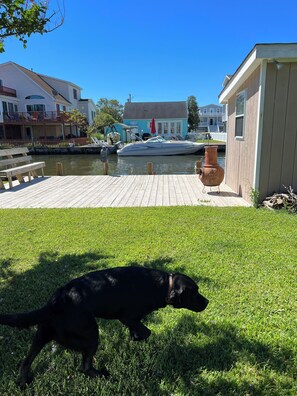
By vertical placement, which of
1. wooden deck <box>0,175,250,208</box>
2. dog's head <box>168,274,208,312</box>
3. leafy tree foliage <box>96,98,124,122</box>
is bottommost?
wooden deck <box>0,175,250,208</box>

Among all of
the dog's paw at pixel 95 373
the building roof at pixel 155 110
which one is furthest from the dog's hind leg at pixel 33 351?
the building roof at pixel 155 110

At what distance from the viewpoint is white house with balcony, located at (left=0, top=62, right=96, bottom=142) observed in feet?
108

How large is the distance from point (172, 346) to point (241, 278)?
129 centimetres

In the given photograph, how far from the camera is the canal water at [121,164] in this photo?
17219mm

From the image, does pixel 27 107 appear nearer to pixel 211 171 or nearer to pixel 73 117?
pixel 73 117

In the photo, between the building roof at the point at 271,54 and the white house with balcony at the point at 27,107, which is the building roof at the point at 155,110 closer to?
the white house with balcony at the point at 27,107

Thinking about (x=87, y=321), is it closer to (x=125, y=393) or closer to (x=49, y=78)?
(x=125, y=393)

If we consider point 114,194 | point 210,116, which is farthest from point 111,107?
point 114,194

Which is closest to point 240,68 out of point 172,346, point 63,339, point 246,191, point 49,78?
point 246,191

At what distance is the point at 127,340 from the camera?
228 cm

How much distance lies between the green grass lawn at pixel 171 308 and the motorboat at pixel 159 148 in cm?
1962

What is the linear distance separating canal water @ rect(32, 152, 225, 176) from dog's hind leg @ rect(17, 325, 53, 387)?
13.7 meters

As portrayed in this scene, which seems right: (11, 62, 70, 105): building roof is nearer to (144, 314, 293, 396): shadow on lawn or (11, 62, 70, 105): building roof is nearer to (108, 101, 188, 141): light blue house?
(108, 101, 188, 141): light blue house

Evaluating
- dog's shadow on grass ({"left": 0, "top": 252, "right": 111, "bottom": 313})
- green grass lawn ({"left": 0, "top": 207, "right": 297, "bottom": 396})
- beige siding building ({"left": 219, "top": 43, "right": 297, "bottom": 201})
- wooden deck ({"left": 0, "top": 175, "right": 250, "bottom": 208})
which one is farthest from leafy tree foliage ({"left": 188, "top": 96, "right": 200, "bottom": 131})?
dog's shadow on grass ({"left": 0, "top": 252, "right": 111, "bottom": 313})
